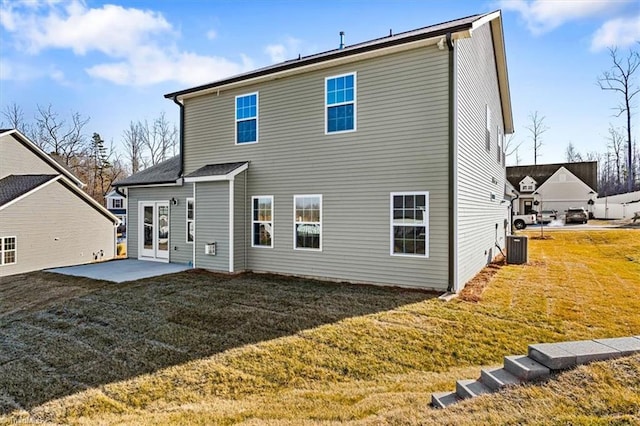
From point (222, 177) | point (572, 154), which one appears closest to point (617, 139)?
point (572, 154)

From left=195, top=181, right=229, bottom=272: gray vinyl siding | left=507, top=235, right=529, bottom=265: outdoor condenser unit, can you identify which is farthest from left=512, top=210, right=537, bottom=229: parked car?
left=195, top=181, right=229, bottom=272: gray vinyl siding

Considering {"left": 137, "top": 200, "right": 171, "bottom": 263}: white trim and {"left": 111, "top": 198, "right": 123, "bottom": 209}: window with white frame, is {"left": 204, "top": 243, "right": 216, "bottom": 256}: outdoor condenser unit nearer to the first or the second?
{"left": 137, "top": 200, "right": 171, "bottom": 263}: white trim

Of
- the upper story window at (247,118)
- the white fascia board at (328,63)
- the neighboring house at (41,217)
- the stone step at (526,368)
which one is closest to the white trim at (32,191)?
the neighboring house at (41,217)

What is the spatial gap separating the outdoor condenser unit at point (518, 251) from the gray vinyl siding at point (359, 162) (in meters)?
6.13

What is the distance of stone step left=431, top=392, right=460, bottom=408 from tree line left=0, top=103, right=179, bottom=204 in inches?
1289

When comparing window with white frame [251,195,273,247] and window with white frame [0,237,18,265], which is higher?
window with white frame [251,195,273,247]

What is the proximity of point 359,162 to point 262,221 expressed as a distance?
3545 mm

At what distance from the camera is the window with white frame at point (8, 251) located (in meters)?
15.2

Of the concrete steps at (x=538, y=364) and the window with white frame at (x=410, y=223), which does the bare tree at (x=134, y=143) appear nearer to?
the window with white frame at (x=410, y=223)

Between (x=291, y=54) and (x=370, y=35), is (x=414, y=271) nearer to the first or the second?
(x=370, y=35)

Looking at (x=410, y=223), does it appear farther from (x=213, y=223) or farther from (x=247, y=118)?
(x=247, y=118)

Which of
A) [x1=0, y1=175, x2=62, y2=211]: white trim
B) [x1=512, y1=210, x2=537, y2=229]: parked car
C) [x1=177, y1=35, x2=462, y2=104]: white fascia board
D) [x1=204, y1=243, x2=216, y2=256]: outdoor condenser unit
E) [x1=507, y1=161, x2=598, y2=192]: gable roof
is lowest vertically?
[x1=204, y1=243, x2=216, y2=256]: outdoor condenser unit

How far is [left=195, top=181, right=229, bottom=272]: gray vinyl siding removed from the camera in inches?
416

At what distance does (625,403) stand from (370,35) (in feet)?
42.9
